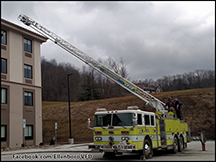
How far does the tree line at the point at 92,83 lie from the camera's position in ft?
199

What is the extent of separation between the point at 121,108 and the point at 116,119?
30.2 m

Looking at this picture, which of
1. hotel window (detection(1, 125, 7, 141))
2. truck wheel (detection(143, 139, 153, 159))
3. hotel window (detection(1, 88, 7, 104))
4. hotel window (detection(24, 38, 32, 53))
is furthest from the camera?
hotel window (detection(24, 38, 32, 53))

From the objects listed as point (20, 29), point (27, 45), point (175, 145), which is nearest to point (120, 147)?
point (175, 145)

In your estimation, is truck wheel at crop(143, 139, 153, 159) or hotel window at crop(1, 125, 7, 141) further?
hotel window at crop(1, 125, 7, 141)

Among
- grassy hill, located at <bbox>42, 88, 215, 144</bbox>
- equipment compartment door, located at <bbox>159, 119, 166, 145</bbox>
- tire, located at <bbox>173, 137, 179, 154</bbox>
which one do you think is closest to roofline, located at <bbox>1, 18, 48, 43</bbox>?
grassy hill, located at <bbox>42, 88, 215, 144</bbox>

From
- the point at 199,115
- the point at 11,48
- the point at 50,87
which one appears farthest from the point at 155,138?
the point at 50,87

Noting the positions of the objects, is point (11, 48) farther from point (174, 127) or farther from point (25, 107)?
point (174, 127)

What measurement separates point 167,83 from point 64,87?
32.6m

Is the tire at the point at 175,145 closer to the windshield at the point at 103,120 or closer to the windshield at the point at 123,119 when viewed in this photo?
the windshield at the point at 123,119

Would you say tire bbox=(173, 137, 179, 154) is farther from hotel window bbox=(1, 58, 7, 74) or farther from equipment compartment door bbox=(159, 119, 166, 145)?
hotel window bbox=(1, 58, 7, 74)

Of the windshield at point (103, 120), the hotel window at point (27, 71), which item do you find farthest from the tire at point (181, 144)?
the hotel window at point (27, 71)

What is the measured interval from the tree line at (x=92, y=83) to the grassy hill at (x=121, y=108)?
11.9 meters

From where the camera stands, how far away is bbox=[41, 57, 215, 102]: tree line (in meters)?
60.5

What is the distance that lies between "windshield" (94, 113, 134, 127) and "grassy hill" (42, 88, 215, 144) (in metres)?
21.2
